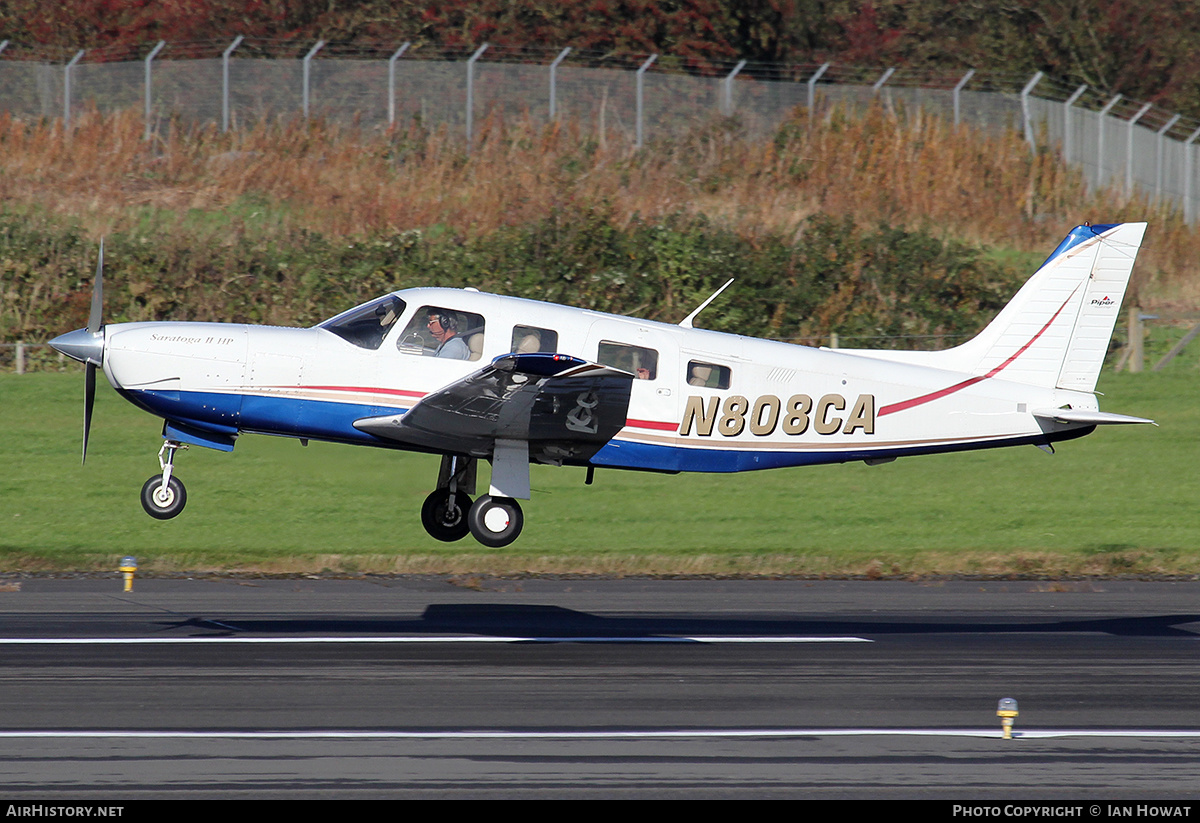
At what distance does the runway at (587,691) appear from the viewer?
10477mm

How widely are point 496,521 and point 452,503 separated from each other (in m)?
1.15

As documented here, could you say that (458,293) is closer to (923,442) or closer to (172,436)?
(172,436)

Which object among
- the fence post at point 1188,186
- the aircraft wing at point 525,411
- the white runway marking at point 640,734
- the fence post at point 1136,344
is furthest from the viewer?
the fence post at point 1188,186

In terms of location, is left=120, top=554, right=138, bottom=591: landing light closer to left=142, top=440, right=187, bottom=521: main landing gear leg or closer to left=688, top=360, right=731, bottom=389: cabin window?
left=142, top=440, right=187, bottom=521: main landing gear leg

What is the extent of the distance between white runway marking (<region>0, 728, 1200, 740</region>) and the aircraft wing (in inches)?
130

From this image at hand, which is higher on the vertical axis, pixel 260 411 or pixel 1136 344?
pixel 1136 344

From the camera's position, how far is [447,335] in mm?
13992

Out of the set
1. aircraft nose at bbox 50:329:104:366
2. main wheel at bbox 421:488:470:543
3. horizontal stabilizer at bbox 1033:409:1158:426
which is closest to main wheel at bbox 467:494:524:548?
main wheel at bbox 421:488:470:543

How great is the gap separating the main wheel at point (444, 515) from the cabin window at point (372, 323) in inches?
79.6

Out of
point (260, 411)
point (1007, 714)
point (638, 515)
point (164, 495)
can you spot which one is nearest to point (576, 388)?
point (260, 411)

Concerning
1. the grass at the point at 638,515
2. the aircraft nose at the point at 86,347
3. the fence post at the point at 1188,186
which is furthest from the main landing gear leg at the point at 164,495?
the fence post at the point at 1188,186

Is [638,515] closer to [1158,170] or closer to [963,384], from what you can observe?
[963,384]

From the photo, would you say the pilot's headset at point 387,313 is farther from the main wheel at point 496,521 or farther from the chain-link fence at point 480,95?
the chain-link fence at point 480,95

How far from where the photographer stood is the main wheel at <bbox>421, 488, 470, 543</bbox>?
1516 centimetres
